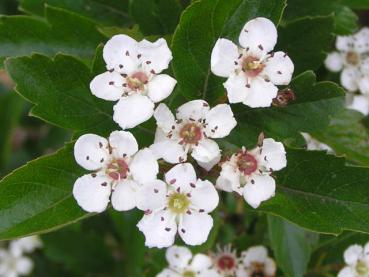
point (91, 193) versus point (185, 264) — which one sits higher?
point (91, 193)

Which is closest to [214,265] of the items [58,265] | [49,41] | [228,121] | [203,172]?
[203,172]

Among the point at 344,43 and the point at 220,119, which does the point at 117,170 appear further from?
the point at 344,43

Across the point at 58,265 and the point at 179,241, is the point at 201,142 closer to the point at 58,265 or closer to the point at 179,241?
the point at 179,241

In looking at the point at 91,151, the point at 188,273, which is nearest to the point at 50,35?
the point at 91,151

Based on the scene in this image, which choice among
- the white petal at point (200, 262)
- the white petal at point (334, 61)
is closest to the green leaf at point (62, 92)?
the white petal at point (200, 262)

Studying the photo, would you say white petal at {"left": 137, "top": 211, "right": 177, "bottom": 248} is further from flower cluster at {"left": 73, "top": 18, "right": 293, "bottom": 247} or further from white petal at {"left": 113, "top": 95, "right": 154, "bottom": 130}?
white petal at {"left": 113, "top": 95, "right": 154, "bottom": 130}

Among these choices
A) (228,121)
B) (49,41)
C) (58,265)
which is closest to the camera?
(228,121)
